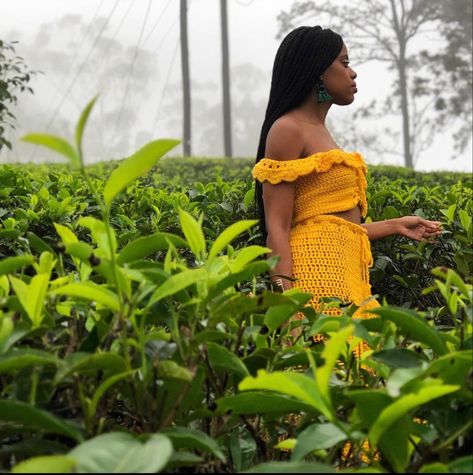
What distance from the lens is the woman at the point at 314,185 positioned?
92.1 inches

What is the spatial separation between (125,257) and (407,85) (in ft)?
102

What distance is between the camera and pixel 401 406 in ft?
2.55

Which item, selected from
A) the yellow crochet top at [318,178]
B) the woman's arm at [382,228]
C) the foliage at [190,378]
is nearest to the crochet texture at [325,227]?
the yellow crochet top at [318,178]

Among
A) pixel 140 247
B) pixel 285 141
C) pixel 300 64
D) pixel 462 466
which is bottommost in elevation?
pixel 462 466

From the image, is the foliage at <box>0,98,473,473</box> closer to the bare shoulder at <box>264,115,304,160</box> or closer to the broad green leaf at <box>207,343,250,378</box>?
the broad green leaf at <box>207,343,250,378</box>

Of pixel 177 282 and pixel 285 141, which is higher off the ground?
pixel 285 141

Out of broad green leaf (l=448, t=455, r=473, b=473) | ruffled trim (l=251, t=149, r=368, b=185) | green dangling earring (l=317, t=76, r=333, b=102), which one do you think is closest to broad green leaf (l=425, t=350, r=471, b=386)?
broad green leaf (l=448, t=455, r=473, b=473)

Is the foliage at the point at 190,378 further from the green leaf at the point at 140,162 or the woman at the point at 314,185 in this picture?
the woman at the point at 314,185

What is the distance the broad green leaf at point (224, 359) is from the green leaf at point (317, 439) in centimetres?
13

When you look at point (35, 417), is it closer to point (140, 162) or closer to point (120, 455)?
point (120, 455)

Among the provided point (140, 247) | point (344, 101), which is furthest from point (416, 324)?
point (344, 101)

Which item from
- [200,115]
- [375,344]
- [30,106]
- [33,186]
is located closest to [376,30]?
[33,186]

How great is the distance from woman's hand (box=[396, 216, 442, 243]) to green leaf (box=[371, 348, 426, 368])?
1527mm

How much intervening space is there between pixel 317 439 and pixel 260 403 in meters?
0.10
